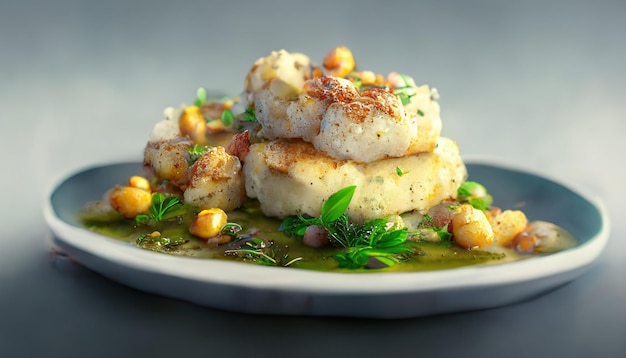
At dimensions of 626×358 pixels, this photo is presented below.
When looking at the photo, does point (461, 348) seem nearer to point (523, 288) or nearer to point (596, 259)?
point (523, 288)

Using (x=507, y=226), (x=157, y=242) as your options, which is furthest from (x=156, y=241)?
(x=507, y=226)

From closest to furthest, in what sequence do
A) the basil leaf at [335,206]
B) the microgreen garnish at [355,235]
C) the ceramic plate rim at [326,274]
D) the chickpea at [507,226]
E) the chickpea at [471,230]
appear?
the ceramic plate rim at [326,274]
the microgreen garnish at [355,235]
the basil leaf at [335,206]
the chickpea at [471,230]
the chickpea at [507,226]

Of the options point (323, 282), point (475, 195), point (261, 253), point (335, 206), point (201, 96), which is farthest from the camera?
point (201, 96)

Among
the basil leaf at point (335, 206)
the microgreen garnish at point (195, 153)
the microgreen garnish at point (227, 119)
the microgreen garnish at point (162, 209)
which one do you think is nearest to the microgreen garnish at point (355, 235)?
the basil leaf at point (335, 206)

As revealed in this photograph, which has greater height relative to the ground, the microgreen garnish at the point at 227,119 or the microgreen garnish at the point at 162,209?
Result: the microgreen garnish at the point at 227,119

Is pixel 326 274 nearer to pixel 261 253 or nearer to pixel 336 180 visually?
pixel 261 253

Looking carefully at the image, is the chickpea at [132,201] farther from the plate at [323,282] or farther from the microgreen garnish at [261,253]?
the microgreen garnish at [261,253]
